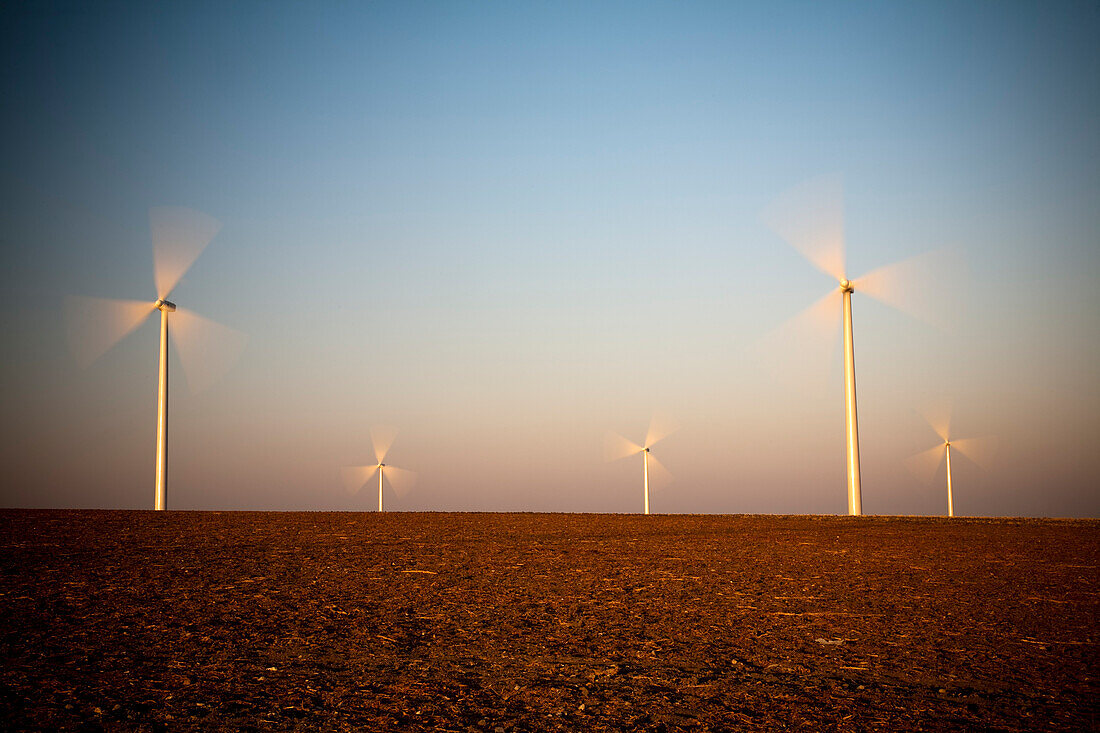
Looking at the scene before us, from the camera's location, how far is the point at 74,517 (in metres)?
17.4

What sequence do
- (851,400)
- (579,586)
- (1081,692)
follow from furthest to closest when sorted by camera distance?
(851,400), (579,586), (1081,692)

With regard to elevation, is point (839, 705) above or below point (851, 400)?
below

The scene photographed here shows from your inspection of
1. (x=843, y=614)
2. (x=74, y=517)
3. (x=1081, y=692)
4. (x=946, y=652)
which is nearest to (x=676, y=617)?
(x=843, y=614)

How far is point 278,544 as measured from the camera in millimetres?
13820

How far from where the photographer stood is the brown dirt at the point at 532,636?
5.47 meters

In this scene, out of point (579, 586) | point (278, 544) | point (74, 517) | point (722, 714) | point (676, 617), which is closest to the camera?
point (722, 714)

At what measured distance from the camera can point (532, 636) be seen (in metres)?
7.55

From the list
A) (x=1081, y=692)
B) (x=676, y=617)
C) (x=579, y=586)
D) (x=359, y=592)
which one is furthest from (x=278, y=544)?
(x=1081, y=692)

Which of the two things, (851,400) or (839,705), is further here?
(851,400)

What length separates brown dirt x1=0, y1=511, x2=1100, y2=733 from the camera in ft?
18.0

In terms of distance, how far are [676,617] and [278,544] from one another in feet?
26.4

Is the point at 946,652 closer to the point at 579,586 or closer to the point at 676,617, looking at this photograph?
the point at 676,617

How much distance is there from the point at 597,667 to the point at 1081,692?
3.60 metres

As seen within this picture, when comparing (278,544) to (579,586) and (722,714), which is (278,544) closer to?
(579,586)
